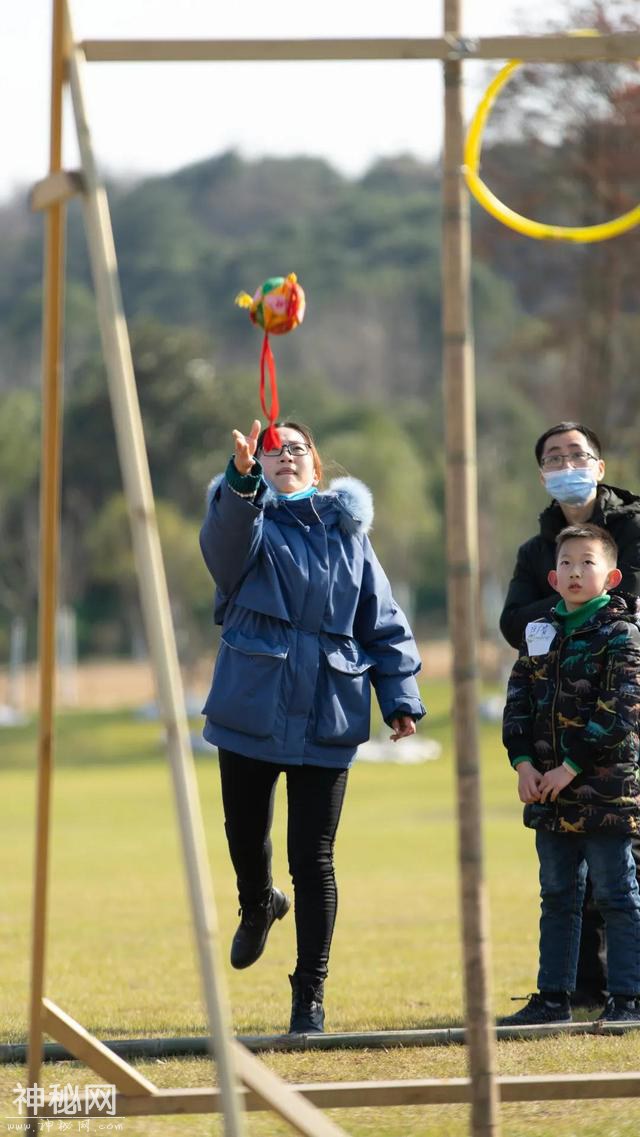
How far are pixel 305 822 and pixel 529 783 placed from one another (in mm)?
736

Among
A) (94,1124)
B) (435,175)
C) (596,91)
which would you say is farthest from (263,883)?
(435,175)

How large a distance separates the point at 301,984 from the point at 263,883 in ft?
1.23

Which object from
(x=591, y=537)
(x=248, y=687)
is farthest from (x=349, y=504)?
(x=591, y=537)

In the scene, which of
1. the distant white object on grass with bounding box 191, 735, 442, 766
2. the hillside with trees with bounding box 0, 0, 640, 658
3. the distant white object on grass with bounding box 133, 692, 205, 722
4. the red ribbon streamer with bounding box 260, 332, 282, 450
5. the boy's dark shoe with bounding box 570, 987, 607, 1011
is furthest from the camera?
the distant white object on grass with bounding box 133, 692, 205, 722

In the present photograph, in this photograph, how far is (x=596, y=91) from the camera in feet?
111

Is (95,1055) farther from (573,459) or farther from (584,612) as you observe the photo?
(573,459)

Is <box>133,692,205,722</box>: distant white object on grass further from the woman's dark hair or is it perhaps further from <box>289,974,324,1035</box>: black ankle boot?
<box>289,974,324,1035</box>: black ankle boot

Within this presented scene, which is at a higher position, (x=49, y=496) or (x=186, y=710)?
(x=186, y=710)

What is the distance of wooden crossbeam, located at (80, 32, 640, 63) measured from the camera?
368 centimetres

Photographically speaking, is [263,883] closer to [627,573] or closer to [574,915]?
[574,915]

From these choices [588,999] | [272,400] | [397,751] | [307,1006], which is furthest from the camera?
[397,751]

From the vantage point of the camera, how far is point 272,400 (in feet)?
15.4

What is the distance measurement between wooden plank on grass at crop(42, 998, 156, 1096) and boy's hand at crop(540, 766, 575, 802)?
5.67 feet

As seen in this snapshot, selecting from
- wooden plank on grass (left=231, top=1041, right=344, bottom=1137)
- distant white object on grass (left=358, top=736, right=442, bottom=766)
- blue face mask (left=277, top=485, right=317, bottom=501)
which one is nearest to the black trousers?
blue face mask (left=277, top=485, right=317, bottom=501)
